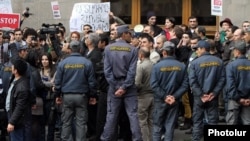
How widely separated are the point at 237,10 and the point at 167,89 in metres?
7.10

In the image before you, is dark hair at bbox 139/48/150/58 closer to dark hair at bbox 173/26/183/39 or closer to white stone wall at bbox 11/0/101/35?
dark hair at bbox 173/26/183/39

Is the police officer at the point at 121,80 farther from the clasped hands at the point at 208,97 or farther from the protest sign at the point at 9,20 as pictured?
the protest sign at the point at 9,20

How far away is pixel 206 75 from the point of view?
9.99 metres

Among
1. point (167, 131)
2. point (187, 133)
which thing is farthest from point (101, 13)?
point (167, 131)

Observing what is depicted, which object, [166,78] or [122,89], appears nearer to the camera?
[122,89]

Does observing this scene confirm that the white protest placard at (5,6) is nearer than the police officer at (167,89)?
No

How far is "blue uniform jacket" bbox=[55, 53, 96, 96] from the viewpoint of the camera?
9938 mm

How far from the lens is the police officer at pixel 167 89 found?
32.6 ft

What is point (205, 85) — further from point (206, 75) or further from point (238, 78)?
point (238, 78)

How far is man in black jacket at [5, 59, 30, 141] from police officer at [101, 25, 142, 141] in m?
1.38

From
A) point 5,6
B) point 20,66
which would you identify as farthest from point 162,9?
point 20,66

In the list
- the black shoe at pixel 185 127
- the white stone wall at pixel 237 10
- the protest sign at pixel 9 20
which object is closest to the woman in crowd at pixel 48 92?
the black shoe at pixel 185 127

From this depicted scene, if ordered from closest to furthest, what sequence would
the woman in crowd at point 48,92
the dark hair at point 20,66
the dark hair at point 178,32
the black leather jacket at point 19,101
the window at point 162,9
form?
the black leather jacket at point 19,101 < the dark hair at point 20,66 < the woman in crowd at point 48,92 < the dark hair at point 178,32 < the window at point 162,9

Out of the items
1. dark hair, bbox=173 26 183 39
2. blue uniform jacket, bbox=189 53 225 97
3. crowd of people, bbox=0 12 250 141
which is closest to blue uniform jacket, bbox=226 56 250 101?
crowd of people, bbox=0 12 250 141
